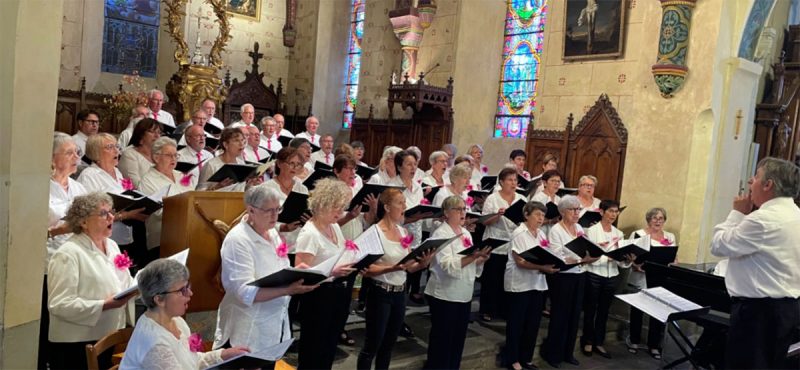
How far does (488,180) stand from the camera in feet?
23.6

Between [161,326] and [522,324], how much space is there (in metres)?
3.40

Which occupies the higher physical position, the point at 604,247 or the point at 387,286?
the point at 604,247

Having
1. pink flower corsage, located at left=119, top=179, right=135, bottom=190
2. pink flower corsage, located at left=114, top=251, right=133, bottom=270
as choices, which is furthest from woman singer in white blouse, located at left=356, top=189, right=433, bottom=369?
pink flower corsage, located at left=119, top=179, right=135, bottom=190

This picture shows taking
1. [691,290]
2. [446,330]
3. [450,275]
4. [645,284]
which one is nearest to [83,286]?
[450,275]

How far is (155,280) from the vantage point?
2498 millimetres

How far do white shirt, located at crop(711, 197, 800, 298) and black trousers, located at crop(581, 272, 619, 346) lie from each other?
7.51 ft

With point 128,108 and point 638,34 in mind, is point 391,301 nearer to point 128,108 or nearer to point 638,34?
point 638,34

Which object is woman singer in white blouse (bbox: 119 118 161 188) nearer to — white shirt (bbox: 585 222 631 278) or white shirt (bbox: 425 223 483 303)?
white shirt (bbox: 425 223 483 303)

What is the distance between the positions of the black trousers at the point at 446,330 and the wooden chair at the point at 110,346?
2209mm

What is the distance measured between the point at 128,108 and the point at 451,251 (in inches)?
285

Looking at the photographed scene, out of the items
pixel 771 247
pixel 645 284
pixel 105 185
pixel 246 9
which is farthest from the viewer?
pixel 246 9

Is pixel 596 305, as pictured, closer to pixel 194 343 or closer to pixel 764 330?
pixel 764 330

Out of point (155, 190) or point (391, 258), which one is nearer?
point (391, 258)

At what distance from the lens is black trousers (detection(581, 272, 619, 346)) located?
595 centimetres
